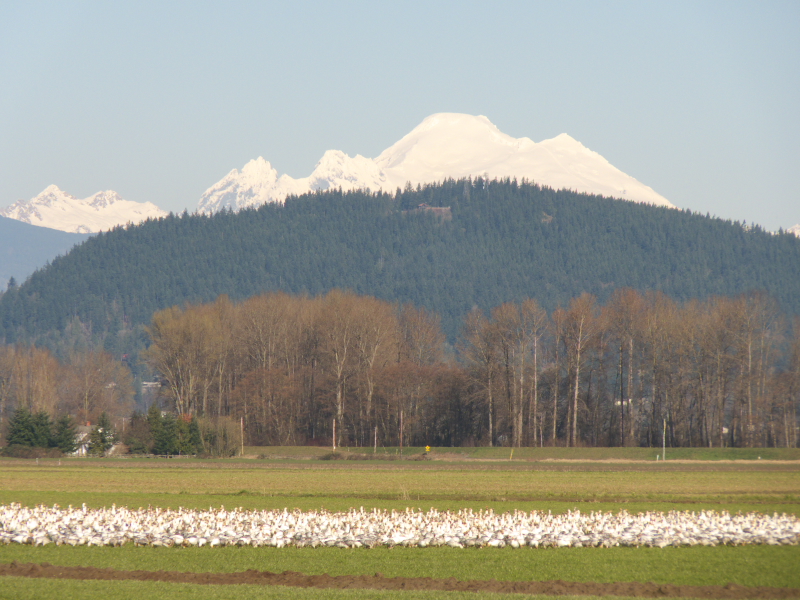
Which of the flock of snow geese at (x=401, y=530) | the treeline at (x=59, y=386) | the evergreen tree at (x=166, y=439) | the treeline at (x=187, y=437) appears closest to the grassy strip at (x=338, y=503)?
the flock of snow geese at (x=401, y=530)

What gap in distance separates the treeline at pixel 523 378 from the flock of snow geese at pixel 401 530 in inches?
2361

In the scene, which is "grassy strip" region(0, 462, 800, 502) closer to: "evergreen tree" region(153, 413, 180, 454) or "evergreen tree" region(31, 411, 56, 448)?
"evergreen tree" region(153, 413, 180, 454)

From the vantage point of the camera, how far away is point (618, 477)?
5256 cm

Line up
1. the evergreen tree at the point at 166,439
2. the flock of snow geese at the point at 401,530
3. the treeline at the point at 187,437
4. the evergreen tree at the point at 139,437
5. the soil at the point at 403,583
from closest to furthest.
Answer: the soil at the point at 403,583 → the flock of snow geese at the point at 401,530 → the treeline at the point at 187,437 → the evergreen tree at the point at 166,439 → the evergreen tree at the point at 139,437

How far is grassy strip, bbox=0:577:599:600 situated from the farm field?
12 centimetres

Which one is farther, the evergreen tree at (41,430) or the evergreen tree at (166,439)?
the evergreen tree at (41,430)

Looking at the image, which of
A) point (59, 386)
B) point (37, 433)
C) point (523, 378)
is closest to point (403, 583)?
point (523, 378)

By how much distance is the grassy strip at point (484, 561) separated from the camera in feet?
73.2

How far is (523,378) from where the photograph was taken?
9488 cm

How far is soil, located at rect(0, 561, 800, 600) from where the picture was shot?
2047cm

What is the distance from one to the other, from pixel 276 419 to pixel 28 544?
2901 inches

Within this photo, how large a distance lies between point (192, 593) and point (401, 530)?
906 cm

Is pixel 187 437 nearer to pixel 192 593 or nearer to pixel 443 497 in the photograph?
pixel 443 497

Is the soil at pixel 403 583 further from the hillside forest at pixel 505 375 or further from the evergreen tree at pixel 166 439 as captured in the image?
the hillside forest at pixel 505 375
